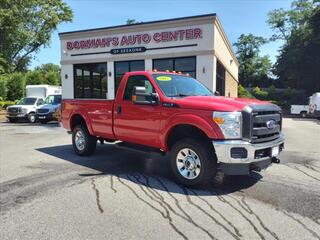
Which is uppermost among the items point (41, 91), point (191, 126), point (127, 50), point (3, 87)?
point (127, 50)

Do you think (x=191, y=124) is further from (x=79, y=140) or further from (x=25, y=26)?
(x=25, y=26)

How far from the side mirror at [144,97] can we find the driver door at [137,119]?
0.32ft

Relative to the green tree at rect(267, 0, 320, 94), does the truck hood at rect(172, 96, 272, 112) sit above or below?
below

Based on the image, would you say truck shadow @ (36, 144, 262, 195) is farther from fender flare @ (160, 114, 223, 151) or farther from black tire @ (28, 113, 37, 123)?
black tire @ (28, 113, 37, 123)

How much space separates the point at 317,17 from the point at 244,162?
4265cm

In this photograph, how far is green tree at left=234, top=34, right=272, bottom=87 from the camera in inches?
2687

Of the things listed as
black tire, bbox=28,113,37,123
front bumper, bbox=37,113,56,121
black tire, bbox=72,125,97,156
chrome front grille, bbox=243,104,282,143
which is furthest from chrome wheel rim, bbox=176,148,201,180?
black tire, bbox=28,113,37,123

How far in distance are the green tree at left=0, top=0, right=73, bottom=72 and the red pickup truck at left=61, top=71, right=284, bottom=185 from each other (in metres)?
31.8

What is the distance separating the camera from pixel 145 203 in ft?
17.6

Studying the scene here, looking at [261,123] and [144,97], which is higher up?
[144,97]

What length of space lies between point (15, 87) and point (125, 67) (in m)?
22.2

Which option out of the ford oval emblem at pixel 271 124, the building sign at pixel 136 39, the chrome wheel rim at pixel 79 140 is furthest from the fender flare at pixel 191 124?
the building sign at pixel 136 39

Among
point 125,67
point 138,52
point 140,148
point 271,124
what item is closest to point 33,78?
point 125,67

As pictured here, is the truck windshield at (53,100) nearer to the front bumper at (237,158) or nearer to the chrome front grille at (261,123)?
the chrome front grille at (261,123)
